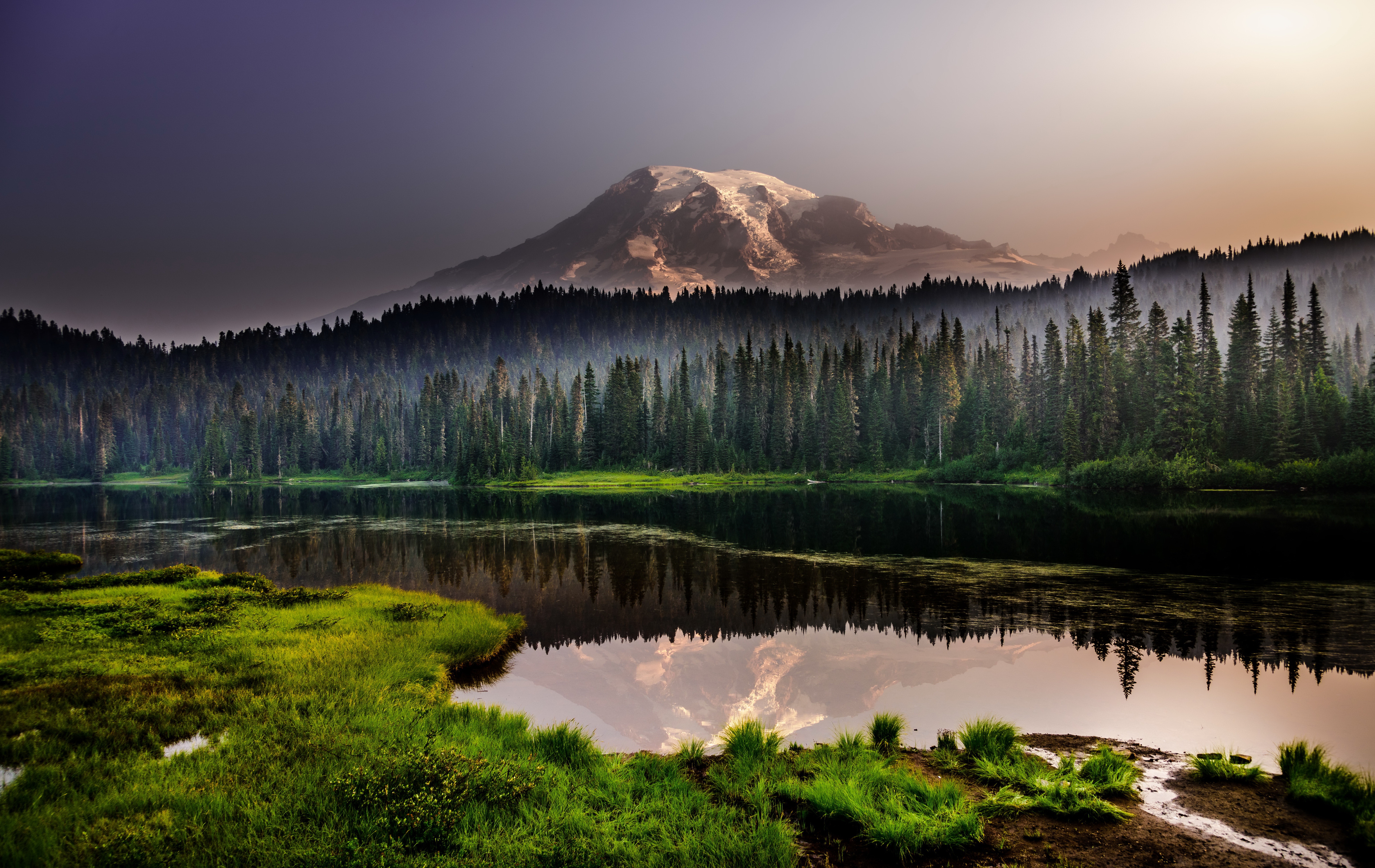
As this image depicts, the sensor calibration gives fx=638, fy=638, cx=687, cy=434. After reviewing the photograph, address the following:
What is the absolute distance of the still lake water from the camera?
48.3 feet

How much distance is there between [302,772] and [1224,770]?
14502 mm

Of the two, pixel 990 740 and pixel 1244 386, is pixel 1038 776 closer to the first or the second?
pixel 990 740

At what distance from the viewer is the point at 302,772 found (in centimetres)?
974

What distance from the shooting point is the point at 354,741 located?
1106 centimetres

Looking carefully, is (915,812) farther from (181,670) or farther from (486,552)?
(486,552)

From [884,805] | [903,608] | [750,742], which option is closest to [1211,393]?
[903,608]

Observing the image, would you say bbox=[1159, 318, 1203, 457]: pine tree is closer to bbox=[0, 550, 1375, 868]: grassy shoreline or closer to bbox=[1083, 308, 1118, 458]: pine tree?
bbox=[1083, 308, 1118, 458]: pine tree

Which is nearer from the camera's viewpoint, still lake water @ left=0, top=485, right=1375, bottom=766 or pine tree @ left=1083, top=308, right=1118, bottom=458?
still lake water @ left=0, top=485, right=1375, bottom=766

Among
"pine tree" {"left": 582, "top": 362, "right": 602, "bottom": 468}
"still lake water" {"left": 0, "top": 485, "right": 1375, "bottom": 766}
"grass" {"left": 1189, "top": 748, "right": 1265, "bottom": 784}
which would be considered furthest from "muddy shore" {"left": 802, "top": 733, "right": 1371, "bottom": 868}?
"pine tree" {"left": 582, "top": 362, "right": 602, "bottom": 468}

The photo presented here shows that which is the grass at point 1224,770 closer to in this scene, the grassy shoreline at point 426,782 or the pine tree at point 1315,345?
the grassy shoreline at point 426,782

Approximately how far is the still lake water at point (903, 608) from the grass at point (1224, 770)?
159 cm

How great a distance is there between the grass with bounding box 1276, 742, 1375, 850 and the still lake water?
2130 millimetres

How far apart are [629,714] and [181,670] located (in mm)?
10643

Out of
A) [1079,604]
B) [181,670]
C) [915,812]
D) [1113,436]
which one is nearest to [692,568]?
[1079,604]
